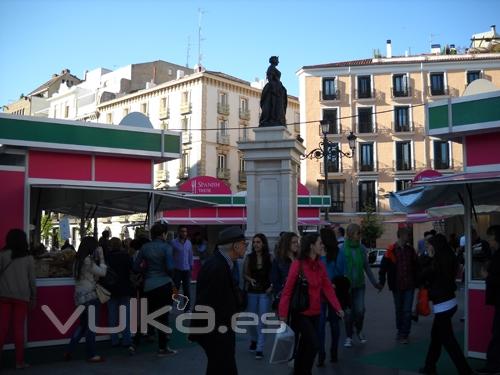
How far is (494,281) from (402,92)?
41530 millimetres

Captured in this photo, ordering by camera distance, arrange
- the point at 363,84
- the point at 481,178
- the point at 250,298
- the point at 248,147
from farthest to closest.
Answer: the point at 363,84, the point at 248,147, the point at 250,298, the point at 481,178

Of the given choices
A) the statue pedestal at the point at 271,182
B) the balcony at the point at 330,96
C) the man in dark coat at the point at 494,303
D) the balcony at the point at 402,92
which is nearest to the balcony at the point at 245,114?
the balcony at the point at 330,96

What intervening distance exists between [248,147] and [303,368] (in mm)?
9510

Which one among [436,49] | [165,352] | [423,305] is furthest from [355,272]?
[436,49]

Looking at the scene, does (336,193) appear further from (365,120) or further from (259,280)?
(259,280)

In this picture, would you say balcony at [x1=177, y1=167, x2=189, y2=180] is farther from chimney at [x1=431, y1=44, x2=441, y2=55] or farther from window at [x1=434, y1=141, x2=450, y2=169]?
chimney at [x1=431, y1=44, x2=441, y2=55]

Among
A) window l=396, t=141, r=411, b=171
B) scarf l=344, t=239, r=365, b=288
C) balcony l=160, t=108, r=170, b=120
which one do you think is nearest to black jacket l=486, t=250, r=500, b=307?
scarf l=344, t=239, r=365, b=288

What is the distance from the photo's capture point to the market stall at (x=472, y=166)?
7977 millimetres

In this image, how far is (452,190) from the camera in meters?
8.74


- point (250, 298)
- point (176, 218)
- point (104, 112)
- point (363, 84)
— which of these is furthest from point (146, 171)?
point (104, 112)

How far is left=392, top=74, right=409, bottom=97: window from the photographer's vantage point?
151 ft

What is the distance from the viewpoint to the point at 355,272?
8.76 metres

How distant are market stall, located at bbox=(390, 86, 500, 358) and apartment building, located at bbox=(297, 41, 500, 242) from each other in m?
36.1

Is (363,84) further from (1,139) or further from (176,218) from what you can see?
(1,139)
